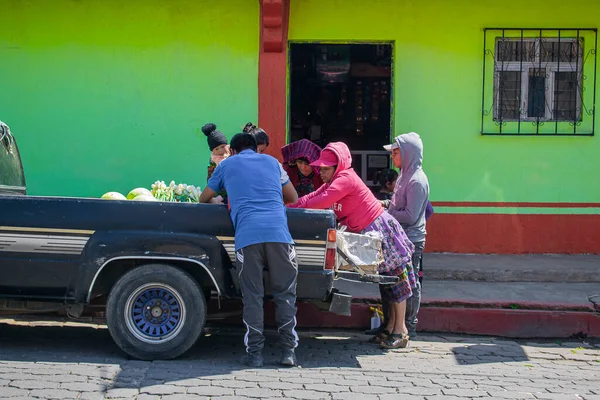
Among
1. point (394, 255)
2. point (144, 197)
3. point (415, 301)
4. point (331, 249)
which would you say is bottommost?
point (415, 301)

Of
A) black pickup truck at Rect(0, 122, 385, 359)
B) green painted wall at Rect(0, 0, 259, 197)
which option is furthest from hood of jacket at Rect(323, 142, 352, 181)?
green painted wall at Rect(0, 0, 259, 197)

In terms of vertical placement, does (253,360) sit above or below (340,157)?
A: below

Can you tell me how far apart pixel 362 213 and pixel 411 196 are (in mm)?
594

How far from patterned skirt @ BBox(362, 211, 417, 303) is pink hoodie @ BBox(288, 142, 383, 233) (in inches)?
3.6

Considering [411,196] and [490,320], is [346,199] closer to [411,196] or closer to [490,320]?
[411,196]

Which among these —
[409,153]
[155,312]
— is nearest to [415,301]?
[409,153]

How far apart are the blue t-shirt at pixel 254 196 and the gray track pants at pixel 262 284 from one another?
0.08 metres

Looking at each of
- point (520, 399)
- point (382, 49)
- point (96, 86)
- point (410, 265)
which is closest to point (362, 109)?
point (382, 49)

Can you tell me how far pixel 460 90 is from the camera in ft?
30.8

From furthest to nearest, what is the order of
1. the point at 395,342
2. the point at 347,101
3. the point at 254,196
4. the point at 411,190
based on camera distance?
the point at 347,101
the point at 411,190
the point at 395,342
the point at 254,196

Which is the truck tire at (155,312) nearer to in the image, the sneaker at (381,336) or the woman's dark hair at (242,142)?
the woman's dark hair at (242,142)

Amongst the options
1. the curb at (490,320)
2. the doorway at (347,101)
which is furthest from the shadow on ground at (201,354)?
the doorway at (347,101)

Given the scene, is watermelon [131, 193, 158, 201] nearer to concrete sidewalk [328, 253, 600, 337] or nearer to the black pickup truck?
the black pickup truck

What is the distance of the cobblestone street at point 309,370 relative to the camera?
16.3ft
